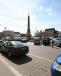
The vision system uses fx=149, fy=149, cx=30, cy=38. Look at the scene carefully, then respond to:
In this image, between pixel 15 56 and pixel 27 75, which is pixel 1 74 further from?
pixel 15 56

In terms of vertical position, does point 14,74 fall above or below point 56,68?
below

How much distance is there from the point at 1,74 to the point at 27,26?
272 feet

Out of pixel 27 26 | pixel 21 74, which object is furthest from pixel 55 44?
pixel 27 26

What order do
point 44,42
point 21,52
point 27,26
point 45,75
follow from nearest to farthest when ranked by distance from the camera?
1. point 45,75
2. point 21,52
3. point 44,42
4. point 27,26

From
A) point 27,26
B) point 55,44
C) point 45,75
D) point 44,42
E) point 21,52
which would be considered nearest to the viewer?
point 45,75

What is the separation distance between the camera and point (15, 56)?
13.0 metres

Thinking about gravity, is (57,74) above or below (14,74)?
above

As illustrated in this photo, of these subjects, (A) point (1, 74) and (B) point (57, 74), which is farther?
(A) point (1, 74)

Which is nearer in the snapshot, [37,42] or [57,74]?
[57,74]

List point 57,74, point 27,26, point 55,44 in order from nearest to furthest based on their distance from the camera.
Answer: point 57,74 < point 55,44 < point 27,26

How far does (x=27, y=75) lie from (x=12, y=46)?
6.31 m

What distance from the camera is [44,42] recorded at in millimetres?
32688

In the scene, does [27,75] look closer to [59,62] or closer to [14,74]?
[14,74]

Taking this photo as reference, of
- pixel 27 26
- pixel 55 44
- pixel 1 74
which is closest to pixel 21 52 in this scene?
pixel 1 74
